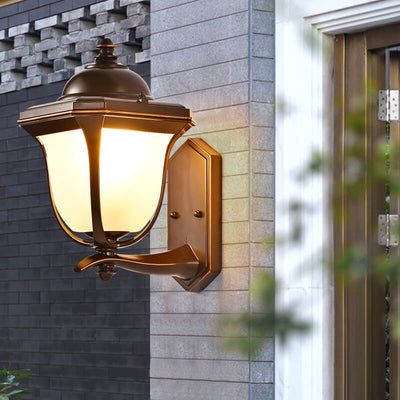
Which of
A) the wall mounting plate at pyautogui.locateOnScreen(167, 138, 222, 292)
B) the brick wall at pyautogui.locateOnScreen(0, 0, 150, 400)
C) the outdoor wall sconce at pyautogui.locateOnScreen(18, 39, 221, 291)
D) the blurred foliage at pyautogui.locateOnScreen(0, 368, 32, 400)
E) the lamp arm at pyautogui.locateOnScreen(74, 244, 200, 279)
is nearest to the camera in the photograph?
the outdoor wall sconce at pyautogui.locateOnScreen(18, 39, 221, 291)

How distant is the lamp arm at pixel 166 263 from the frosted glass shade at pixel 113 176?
0.33 ft

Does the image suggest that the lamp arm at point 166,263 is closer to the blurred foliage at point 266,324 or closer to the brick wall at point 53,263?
the brick wall at point 53,263

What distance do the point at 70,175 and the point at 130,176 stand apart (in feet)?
0.49

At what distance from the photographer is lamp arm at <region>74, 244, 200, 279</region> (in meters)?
2.28

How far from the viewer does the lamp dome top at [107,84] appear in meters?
2.21

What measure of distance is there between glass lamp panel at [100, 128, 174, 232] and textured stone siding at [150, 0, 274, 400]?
0.25 metres

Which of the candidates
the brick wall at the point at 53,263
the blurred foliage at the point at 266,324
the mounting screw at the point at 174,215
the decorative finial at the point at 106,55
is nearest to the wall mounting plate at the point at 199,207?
the mounting screw at the point at 174,215

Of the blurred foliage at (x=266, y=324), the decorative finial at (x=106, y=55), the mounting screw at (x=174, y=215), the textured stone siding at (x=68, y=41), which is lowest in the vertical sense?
the blurred foliage at (x=266, y=324)

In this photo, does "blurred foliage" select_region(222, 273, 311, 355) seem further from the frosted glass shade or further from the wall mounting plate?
the wall mounting plate

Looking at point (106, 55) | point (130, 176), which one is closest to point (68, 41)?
point (106, 55)

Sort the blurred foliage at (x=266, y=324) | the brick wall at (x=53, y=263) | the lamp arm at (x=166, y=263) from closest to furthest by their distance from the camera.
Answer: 1. the blurred foliage at (x=266, y=324)
2. the lamp arm at (x=166, y=263)
3. the brick wall at (x=53, y=263)

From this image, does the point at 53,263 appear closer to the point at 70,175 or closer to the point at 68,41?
the point at 68,41

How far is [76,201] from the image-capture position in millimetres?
2211

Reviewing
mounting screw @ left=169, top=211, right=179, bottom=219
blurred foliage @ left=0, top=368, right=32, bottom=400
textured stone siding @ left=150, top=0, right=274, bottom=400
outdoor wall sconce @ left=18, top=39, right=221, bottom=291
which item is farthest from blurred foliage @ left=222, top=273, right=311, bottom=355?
blurred foliage @ left=0, top=368, right=32, bottom=400
